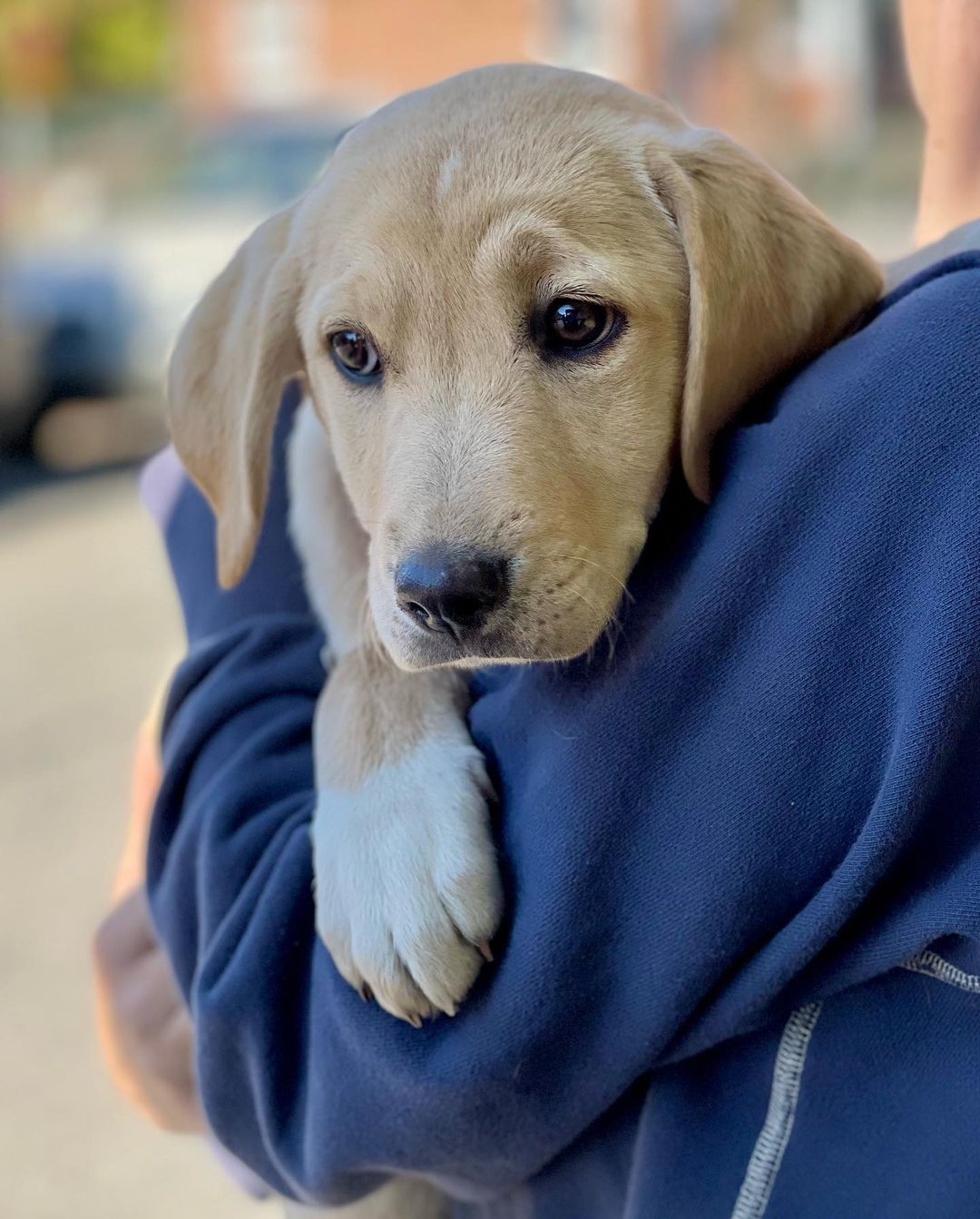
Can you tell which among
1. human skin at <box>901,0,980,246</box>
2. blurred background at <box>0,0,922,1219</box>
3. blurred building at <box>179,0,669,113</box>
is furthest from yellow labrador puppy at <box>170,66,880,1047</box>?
blurred building at <box>179,0,669,113</box>

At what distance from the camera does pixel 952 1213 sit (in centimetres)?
127

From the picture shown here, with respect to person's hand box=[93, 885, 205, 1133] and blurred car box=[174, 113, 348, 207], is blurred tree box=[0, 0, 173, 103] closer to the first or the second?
blurred car box=[174, 113, 348, 207]

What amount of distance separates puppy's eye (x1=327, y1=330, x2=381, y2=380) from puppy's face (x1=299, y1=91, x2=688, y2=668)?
3 cm

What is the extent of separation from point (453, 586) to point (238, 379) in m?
0.72

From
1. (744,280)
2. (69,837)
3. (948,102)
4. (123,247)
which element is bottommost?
(69,837)

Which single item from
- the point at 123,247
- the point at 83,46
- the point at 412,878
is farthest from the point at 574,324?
the point at 83,46

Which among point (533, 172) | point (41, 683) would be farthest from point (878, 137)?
point (533, 172)

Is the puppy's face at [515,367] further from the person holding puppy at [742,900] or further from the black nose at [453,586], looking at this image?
the person holding puppy at [742,900]

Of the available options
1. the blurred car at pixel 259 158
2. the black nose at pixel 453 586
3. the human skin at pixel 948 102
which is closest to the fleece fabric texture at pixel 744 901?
the black nose at pixel 453 586

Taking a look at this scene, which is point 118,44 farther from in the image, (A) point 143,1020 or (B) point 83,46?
(A) point 143,1020

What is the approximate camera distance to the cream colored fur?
1584 mm

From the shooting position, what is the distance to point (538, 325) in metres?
1.78

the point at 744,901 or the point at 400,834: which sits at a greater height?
the point at 744,901

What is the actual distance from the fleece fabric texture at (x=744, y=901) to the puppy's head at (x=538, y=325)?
118 mm
